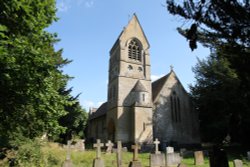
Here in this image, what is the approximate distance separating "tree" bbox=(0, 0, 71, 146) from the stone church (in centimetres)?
1473

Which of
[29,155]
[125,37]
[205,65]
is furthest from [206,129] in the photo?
[29,155]

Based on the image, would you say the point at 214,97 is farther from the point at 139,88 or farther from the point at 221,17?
the point at 221,17

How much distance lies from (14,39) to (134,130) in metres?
17.3

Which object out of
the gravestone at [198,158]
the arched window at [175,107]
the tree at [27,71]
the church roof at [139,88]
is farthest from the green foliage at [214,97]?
the tree at [27,71]

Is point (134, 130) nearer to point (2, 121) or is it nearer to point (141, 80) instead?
point (141, 80)

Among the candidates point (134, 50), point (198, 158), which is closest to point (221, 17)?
point (198, 158)

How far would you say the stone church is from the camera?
23672 mm

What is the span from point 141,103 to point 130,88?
268 centimetres

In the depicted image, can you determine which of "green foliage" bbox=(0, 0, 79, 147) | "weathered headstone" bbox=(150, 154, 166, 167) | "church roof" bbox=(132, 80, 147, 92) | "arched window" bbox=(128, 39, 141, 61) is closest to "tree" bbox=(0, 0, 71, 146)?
"green foliage" bbox=(0, 0, 79, 147)

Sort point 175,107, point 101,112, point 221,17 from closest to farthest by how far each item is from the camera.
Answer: point 221,17 < point 175,107 < point 101,112

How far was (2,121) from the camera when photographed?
8.69 meters

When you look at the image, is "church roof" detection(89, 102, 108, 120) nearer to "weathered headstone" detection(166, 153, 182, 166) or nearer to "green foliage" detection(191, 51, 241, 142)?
"green foliage" detection(191, 51, 241, 142)

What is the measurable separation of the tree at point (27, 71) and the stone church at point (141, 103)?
48.3 feet

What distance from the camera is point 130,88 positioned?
85.0 ft
